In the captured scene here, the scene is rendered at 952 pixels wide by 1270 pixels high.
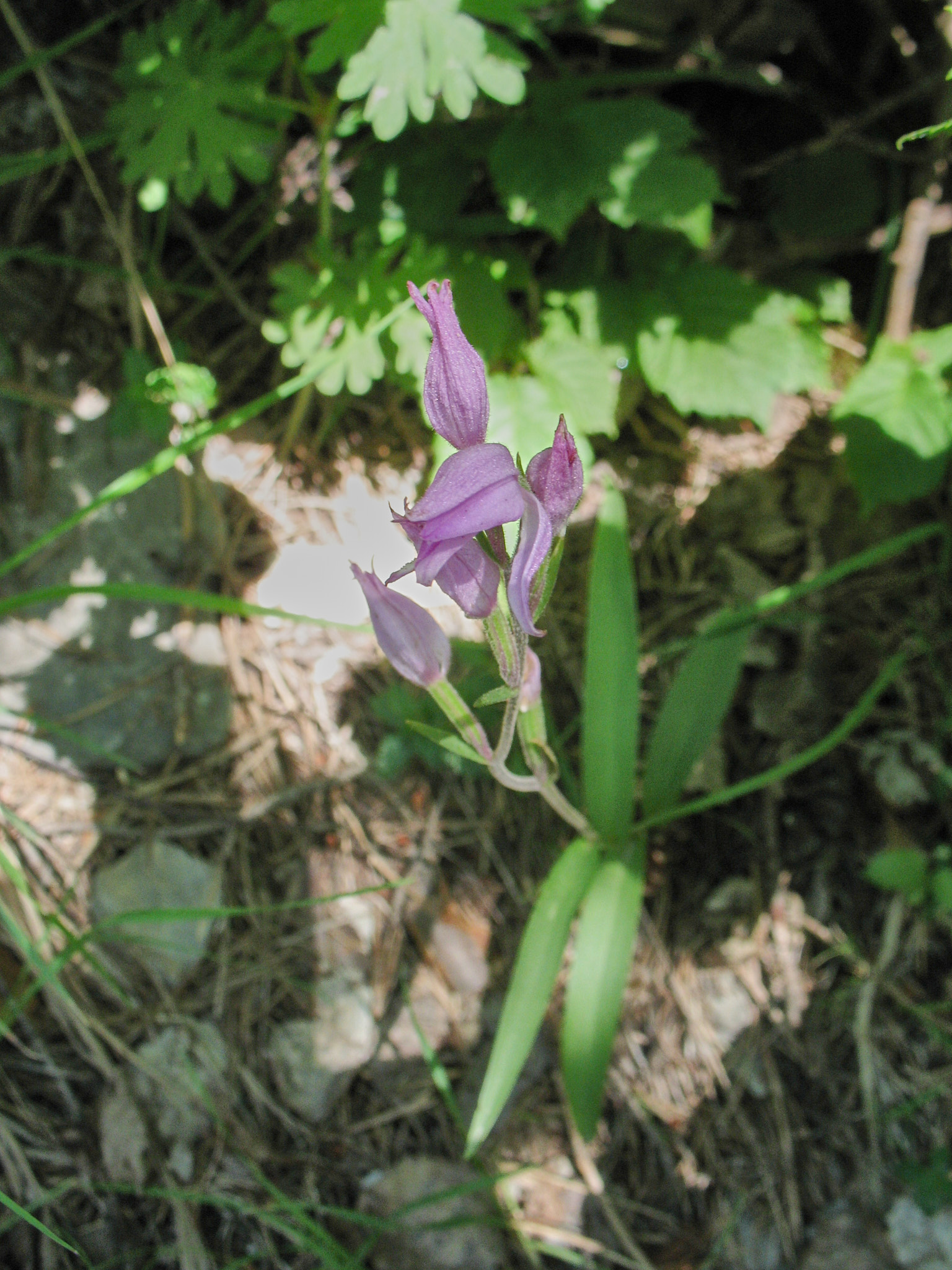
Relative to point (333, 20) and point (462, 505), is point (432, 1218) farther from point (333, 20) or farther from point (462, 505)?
point (333, 20)

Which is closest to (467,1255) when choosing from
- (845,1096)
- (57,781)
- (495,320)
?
(845,1096)

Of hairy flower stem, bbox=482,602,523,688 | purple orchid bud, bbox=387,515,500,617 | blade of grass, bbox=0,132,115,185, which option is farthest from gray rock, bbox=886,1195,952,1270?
blade of grass, bbox=0,132,115,185

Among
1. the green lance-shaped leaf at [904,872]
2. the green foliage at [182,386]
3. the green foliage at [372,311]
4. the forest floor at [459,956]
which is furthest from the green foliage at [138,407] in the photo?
the green lance-shaped leaf at [904,872]

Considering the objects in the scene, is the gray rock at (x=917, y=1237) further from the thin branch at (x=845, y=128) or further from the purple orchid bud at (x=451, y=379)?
the thin branch at (x=845, y=128)

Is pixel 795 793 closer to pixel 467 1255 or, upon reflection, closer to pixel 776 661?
pixel 776 661

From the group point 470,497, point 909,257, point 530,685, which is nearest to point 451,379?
point 470,497

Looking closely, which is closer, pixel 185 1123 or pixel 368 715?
pixel 185 1123
